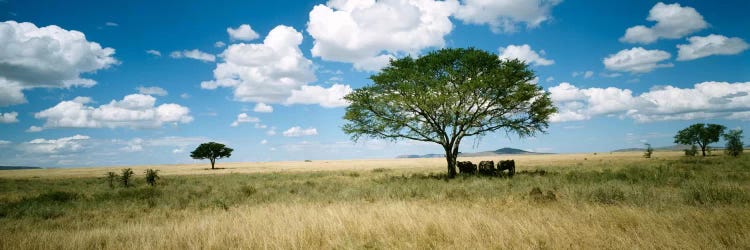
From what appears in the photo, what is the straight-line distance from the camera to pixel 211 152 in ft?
308

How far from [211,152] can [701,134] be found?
113 metres

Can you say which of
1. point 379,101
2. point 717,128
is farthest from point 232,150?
point 717,128

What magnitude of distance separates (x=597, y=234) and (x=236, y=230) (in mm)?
6670

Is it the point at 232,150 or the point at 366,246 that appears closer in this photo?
the point at 366,246

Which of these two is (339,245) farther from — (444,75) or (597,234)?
(444,75)

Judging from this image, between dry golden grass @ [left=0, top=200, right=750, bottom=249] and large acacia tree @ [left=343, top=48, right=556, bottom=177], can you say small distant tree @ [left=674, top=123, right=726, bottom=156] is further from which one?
dry golden grass @ [left=0, top=200, right=750, bottom=249]

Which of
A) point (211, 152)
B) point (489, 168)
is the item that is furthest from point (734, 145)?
point (211, 152)

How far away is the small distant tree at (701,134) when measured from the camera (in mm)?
75188

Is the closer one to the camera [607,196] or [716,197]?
[716,197]

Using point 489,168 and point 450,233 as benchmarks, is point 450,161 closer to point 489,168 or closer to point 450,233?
point 489,168

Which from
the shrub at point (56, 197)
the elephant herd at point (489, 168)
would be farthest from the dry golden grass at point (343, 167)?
the shrub at point (56, 197)

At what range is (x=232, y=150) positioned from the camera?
96.0m

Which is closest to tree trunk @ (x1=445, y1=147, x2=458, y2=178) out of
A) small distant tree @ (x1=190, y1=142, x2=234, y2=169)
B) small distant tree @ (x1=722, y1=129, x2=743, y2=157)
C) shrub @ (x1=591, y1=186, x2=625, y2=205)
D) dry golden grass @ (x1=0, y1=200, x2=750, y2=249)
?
shrub @ (x1=591, y1=186, x2=625, y2=205)

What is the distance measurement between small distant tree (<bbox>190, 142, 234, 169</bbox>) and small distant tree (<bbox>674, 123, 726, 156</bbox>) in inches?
4224
